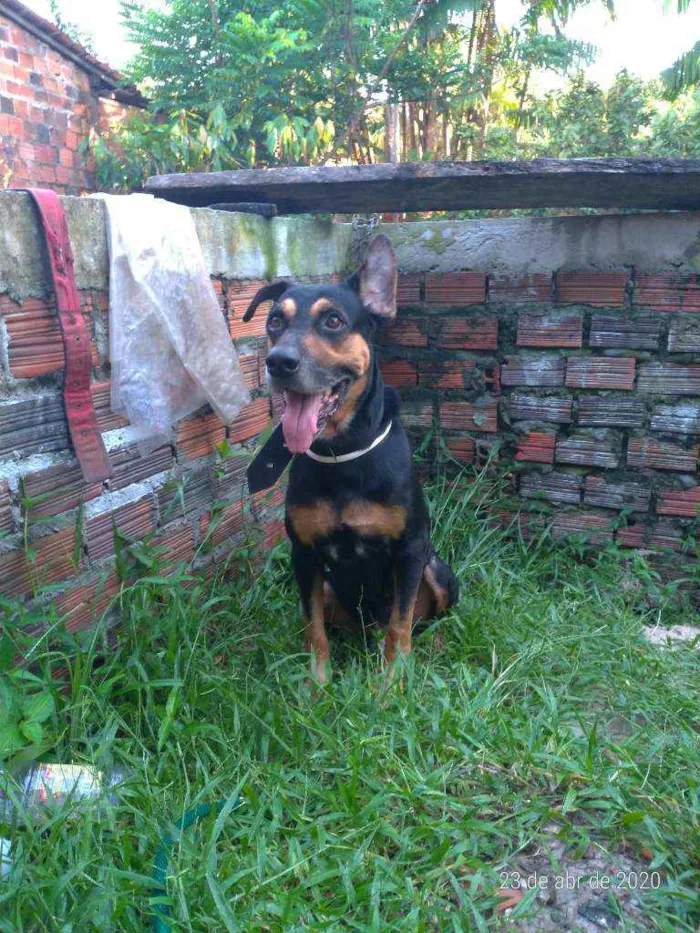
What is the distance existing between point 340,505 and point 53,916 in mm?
1462

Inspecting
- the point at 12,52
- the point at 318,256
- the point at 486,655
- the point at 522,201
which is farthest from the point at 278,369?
the point at 12,52

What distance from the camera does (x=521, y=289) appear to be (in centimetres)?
381

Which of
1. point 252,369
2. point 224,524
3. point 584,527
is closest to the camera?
point 224,524

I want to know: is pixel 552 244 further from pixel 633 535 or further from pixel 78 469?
pixel 78 469

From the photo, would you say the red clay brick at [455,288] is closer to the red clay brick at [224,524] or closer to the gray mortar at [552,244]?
the gray mortar at [552,244]

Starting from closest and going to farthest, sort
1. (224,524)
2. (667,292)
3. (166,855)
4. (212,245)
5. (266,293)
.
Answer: (166,855) → (266,293) → (212,245) → (224,524) → (667,292)

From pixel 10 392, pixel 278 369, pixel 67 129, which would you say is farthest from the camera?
pixel 67 129

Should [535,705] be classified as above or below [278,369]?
below

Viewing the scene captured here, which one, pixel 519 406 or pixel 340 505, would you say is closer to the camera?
pixel 340 505

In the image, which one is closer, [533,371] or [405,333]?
[533,371]

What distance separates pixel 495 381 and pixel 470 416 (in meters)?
0.23

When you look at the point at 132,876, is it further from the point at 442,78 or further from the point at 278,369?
the point at 442,78

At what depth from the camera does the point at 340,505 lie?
8.55 ft

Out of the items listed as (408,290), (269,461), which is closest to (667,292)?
(408,290)
